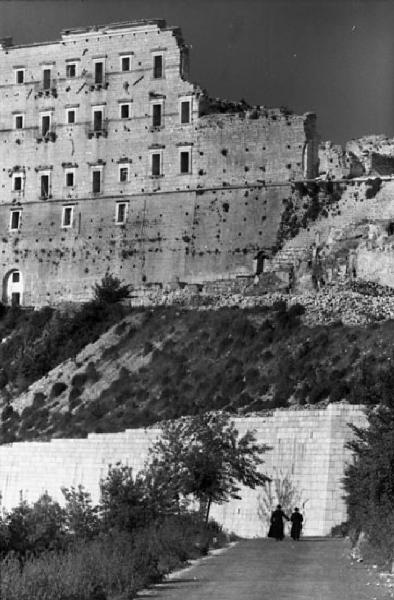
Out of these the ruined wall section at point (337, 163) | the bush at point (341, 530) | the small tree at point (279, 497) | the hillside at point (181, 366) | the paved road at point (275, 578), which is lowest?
the paved road at point (275, 578)

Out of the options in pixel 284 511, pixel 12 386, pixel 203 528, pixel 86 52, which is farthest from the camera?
pixel 86 52

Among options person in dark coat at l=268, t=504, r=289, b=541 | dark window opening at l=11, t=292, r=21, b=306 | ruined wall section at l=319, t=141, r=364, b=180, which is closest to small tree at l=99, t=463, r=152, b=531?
person in dark coat at l=268, t=504, r=289, b=541

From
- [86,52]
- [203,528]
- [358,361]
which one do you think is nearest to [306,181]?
[86,52]

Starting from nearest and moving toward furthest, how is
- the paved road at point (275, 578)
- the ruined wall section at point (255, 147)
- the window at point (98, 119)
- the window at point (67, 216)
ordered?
the paved road at point (275, 578), the ruined wall section at point (255, 147), the window at point (67, 216), the window at point (98, 119)

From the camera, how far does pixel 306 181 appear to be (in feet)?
240

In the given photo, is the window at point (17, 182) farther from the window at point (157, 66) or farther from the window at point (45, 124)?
the window at point (157, 66)

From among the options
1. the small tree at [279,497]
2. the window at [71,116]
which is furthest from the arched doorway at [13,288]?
the small tree at [279,497]

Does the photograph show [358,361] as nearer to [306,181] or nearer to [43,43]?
[306,181]

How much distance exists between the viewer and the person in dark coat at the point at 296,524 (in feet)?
139

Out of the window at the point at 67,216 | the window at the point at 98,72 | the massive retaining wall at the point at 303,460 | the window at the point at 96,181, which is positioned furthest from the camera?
the window at the point at 98,72

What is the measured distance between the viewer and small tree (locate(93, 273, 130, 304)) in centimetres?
7375

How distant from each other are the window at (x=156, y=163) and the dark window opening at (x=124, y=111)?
8.48 feet

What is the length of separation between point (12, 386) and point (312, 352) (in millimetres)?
19319

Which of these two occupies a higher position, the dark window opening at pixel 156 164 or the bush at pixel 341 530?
the dark window opening at pixel 156 164
